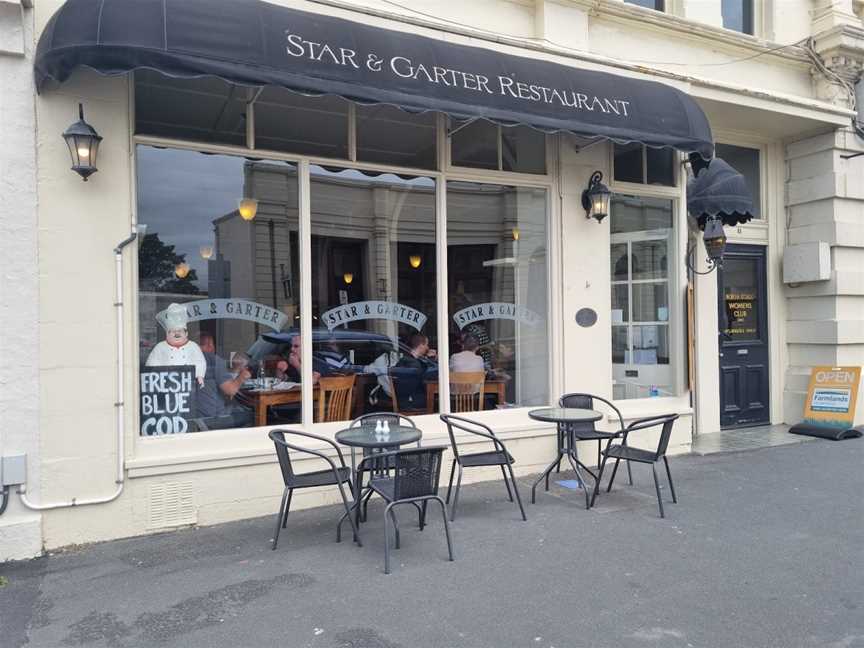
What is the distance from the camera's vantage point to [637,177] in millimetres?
7797

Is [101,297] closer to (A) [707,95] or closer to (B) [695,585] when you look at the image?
(B) [695,585]

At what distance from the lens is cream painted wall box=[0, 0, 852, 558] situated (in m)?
4.84

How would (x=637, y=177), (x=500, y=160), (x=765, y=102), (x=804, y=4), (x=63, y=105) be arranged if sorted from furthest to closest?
(x=804, y=4) → (x=765, y=102) → (x=637, y=177) → (x=500, y=160) → (x=63, y=105)

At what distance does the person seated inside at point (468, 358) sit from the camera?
22.9 feet

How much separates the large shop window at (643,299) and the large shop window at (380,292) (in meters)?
2.50

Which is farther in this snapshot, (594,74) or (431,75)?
(594,74)

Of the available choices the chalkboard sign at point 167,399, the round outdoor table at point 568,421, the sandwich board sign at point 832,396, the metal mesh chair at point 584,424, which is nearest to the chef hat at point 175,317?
the chalkboard sign at point 167,399

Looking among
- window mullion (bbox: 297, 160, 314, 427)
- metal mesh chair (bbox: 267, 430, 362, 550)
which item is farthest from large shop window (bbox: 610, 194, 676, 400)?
metal mesh chair (bbox: 267, 430, 362, 550)

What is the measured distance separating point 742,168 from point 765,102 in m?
1.32

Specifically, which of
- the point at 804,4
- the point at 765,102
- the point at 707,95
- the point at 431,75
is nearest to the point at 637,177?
the point at 707,95

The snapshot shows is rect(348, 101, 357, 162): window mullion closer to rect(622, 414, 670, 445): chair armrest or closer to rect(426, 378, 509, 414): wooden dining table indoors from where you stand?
rect(426, 378, 509, 414): wooden dining table indoors

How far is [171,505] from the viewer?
17.2ft

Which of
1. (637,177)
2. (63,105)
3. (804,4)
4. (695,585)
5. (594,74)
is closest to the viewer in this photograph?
(695,585)

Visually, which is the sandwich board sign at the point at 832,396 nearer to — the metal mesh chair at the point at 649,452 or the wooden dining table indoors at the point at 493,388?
the metal mesh chair at the point at 649,452
